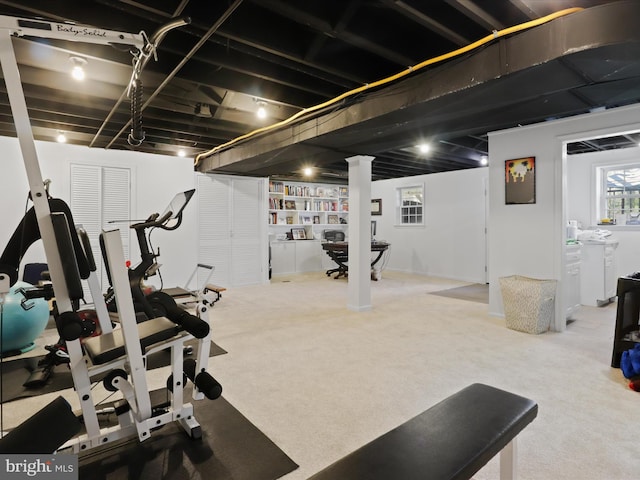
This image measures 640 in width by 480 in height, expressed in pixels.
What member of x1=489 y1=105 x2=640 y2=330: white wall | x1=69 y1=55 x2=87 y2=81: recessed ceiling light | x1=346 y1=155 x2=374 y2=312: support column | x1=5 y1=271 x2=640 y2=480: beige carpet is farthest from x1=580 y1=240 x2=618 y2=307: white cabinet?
x1=69 y1=55 x2=87 y2=81: recessed ceiling light

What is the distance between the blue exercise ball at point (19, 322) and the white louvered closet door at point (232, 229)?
3055 millimetres

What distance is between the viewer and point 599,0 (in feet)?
6.70

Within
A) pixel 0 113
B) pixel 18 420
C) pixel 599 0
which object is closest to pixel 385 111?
pixel 599 0

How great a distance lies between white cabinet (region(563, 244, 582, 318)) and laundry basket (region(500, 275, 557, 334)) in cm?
28

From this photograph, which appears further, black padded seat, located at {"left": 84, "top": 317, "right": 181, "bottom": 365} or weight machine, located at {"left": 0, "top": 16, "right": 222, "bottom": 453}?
black padded seat, located at {"left": 84, "top": 317, "right": 181, "bottom": 365}

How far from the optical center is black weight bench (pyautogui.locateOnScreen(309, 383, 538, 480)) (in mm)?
1021

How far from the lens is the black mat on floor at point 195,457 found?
1712 millimetres

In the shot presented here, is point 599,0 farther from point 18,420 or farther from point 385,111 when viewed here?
point 18,420

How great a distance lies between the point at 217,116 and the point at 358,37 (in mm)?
2238

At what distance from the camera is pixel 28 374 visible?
288cm

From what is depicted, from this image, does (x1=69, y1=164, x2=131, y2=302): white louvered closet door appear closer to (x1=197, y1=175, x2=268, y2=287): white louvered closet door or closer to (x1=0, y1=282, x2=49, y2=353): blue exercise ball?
(x1=197, y1=175, x2=268, y2=287): white louvered closet door

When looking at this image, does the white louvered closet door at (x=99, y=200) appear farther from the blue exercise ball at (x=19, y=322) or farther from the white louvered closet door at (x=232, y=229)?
the blue exercise ball at (x=19, y=322)
